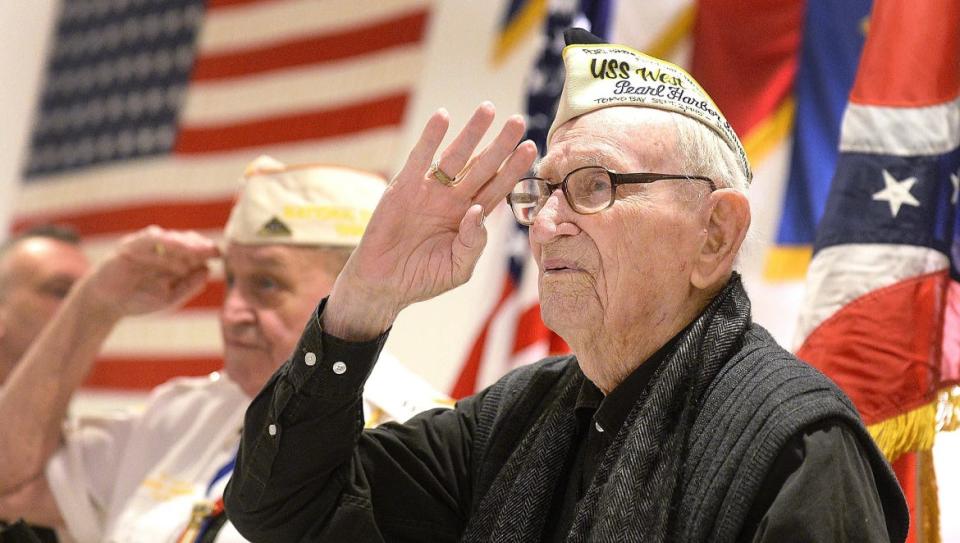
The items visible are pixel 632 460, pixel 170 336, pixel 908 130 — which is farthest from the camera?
pixel 170 336

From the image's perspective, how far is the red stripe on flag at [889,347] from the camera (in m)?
2.02

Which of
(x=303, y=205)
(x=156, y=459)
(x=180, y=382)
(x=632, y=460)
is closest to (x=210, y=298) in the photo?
(x=180, y=382)

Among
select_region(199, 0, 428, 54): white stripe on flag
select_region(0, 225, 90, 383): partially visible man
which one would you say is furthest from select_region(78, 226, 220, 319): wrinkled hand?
select_region(199, 0, 428, 54): white stripe on flag

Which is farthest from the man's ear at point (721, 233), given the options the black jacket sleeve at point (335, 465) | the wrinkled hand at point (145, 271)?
the wrinkled hand at point (145, 271)

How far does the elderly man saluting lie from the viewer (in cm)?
150

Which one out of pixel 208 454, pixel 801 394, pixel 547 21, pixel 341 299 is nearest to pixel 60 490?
pixel 208 454

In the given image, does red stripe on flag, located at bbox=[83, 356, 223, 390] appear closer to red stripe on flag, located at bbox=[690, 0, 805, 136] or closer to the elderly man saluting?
red stripe on flag, located at bbox=[690, 0, 805, 136]

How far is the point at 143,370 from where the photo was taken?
4.49 m

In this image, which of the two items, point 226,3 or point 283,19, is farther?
point 226,3

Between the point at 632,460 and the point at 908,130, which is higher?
the point at 908,130

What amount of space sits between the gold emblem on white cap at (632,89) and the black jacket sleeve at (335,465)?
1.50 ft

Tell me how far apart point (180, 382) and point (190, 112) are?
1.93 metres

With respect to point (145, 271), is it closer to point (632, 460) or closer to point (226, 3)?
point (632, 460)

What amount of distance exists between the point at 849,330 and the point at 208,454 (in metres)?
1.45
